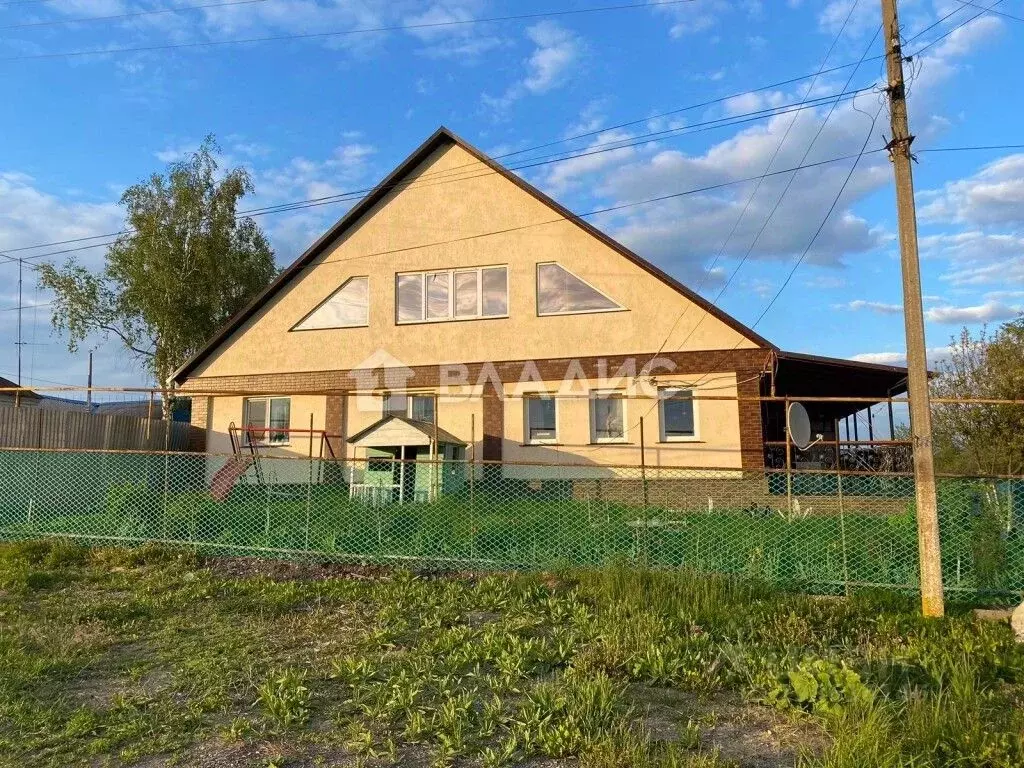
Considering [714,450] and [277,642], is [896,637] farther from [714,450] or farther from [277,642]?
[714,450]

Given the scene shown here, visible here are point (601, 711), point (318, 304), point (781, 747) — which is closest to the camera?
point (781, 747)

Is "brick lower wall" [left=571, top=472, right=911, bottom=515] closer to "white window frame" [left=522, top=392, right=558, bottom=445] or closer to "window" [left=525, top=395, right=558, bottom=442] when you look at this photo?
"white window frame" [left=522, top=392, right=558, bottom=445]

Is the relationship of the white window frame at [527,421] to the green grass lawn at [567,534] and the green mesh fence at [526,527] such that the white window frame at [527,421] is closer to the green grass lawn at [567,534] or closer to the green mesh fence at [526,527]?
the green mesh fence at [526,527]

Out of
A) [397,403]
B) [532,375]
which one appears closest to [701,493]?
[532,375]

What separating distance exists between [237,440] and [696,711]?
15693mm

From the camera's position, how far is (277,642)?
18.1 feet

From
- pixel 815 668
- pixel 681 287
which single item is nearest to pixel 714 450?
pixel 681 287

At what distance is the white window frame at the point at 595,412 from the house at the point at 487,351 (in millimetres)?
31

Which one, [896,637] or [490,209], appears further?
[490,209]

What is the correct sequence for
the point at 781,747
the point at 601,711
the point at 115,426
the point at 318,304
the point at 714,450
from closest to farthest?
the point at 781,747 < the point at 601,711 < the point at 714,450 < the point at 115,426 < the point at 318,304

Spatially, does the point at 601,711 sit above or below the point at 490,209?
below

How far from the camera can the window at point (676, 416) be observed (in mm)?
15219

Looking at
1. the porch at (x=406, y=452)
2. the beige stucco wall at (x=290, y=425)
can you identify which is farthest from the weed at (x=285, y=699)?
the beige stucco wall at (x=290, y=425)

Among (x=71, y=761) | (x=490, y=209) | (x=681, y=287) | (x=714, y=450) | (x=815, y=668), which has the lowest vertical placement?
(x=71, y=761)
